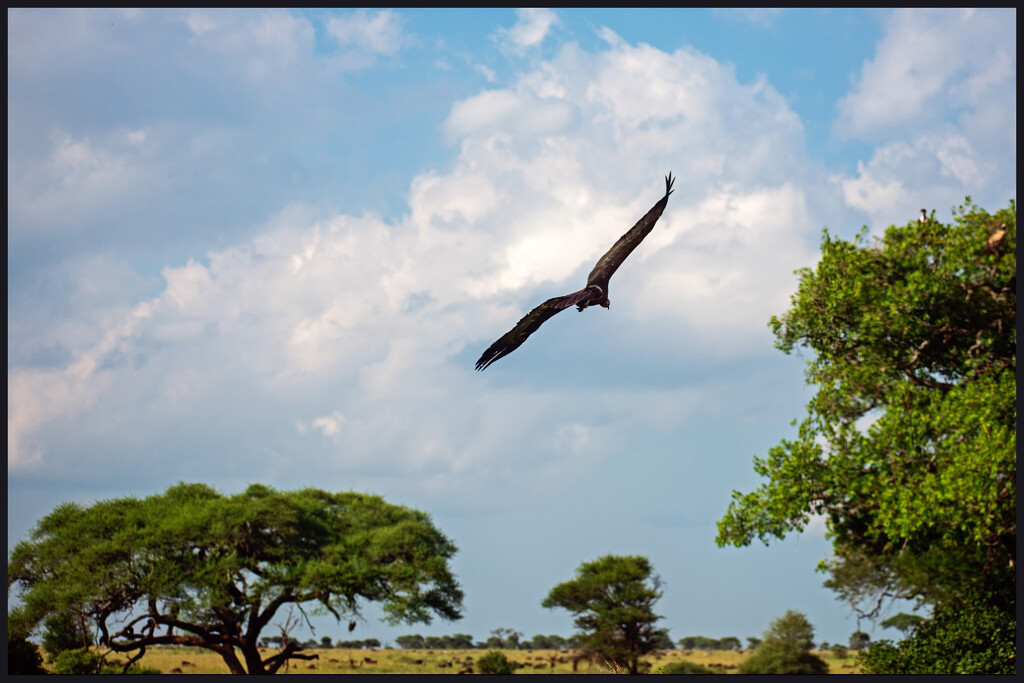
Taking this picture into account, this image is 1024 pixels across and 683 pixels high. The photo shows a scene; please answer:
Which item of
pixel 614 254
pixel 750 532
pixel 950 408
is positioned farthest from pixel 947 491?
pixel 614 254

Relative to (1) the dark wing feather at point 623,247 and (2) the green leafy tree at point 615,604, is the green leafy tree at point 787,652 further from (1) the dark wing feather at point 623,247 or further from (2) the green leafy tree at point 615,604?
(1) the dark wing feather at point 623,247

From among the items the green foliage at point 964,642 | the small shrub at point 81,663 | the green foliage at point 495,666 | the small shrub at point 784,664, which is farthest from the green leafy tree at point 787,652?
the small shrub at point 81,663

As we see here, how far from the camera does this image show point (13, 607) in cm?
3052

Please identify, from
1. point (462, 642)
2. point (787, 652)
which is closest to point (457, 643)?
point (462, 642)

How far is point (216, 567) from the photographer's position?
104 feet

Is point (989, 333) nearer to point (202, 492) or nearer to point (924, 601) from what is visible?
point (924, 601)

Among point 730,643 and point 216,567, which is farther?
point 730,643

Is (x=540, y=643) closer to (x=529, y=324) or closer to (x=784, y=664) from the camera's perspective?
(x=784, y=664)

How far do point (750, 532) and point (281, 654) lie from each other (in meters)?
18.8

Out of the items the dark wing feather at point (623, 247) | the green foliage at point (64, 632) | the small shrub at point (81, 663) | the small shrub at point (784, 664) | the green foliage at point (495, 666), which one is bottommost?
the small shrub at point (784, 664)

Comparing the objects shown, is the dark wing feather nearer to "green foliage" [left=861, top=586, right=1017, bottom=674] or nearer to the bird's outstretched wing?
the bird's outstretched wing

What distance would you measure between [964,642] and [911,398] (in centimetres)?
658

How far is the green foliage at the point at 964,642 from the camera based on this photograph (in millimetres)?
23016

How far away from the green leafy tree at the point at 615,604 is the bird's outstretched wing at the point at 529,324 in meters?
32.6
